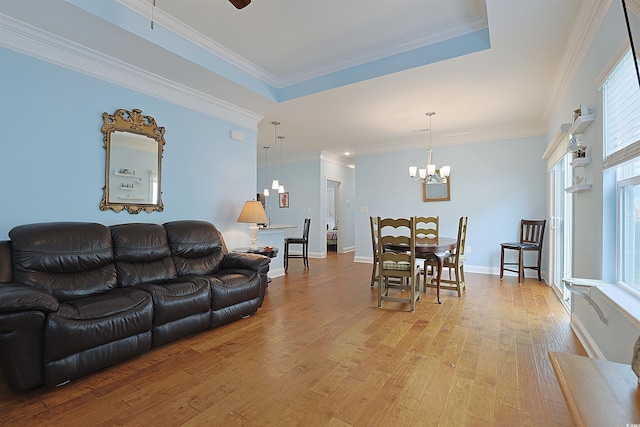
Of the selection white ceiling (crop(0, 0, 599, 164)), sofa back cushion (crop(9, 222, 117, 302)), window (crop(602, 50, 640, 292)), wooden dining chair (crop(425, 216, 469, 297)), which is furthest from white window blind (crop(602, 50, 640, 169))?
sofa back cushion (crop(9, 222, 117, 302))

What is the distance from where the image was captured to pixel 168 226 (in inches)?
130

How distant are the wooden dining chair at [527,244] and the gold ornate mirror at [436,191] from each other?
4.41 ft

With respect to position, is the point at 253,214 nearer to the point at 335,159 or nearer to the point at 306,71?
the point at 306,71

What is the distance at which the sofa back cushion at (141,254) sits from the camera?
2770 millimetres

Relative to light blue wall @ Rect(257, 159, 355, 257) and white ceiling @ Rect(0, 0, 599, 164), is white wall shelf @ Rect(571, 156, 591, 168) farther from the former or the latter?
light blue wall @ Rect(257, 159, 355, 257)

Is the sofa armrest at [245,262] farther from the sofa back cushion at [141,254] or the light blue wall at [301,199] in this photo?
the light blue wall at [301,199]

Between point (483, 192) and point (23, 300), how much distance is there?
616 cm

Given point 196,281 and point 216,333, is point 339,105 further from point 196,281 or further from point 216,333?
point 216,333

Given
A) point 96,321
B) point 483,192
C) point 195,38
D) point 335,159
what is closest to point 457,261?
point 483,192

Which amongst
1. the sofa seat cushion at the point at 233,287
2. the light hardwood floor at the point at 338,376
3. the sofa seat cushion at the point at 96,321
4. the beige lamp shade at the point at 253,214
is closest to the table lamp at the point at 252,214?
the beige lamp shade at the point at 253,214

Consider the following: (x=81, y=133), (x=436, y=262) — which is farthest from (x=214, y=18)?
(x=436, y=262)

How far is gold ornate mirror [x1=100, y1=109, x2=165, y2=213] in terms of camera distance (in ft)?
10.2

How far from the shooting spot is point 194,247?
132 inches

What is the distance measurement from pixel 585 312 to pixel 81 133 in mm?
4689
